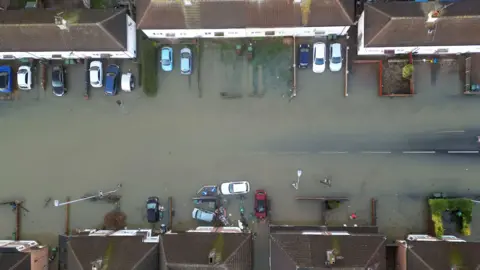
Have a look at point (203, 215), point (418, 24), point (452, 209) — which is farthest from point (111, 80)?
point (452, 209)

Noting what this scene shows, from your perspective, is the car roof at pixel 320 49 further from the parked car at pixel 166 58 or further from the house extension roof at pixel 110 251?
the house extension roof at pixel 110 251

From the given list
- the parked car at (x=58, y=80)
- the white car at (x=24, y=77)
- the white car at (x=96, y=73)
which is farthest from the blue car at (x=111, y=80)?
the white car at (x=24, y=77)

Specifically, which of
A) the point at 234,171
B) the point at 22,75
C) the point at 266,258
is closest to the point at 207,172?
the point at 234,171

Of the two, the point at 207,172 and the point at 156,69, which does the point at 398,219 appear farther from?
the point at 156,69

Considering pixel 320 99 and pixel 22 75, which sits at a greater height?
pixel 22 75

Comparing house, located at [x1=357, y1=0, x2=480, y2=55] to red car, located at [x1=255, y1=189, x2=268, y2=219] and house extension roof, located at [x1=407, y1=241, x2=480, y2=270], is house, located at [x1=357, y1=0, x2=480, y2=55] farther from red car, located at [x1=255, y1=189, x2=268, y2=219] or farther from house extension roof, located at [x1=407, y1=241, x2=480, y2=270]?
house extension roof, located at [x1=407, y1=241, x2=480, y2=270]
